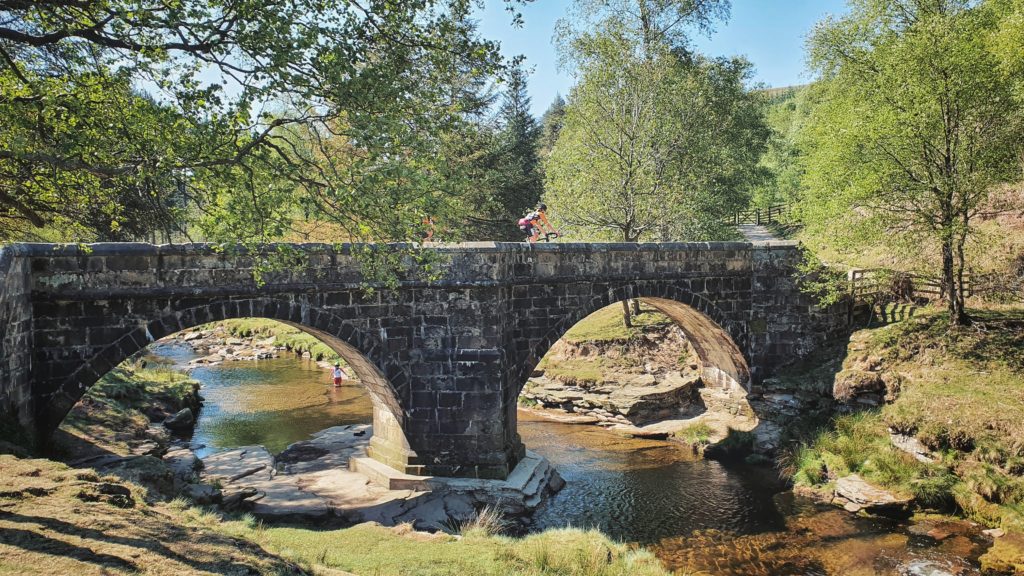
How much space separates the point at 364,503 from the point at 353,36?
9.24 metres

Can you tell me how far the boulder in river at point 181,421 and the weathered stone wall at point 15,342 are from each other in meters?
8.70

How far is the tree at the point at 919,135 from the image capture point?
15.9 m

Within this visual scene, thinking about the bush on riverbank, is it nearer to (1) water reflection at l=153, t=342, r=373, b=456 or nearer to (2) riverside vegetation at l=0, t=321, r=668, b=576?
(2) riverside vegetation at l=0, t=321, r=668, b=576

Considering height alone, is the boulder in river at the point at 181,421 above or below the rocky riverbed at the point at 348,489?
above

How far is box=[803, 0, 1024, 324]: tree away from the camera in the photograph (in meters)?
15.9

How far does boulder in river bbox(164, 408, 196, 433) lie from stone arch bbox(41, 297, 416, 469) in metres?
6.58

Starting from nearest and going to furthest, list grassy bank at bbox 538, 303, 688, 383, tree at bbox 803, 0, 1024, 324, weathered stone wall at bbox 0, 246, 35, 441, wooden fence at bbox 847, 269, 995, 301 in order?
weathered stone wall at bbox 0, 246, 35, 441
tree at bbox 803, 0, 1024, 324
wooden fence at bbox 847, 269, 995, 301
grassy bank at bbox 538, 303, 688, 383

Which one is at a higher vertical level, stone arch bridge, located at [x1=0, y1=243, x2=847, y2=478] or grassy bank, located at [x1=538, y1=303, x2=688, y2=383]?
stone arch bridge, located at [x1=0, y1=243, x2=847, y2=478]

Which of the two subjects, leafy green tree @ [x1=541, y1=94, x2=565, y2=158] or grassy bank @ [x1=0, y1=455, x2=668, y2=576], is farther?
leafy green tree @ [x1=541, y1=94, x2=565, y2=158]

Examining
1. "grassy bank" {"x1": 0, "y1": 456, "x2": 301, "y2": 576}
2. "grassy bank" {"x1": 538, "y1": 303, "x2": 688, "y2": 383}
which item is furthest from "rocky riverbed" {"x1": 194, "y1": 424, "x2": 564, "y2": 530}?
"grassy bank" {"x1": 538, "y1": 303, "x2": 688, "y2": 383}

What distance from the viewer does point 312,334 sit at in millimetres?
13531

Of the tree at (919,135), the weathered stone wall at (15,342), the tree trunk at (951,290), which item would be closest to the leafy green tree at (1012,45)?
the tree at (919,135)

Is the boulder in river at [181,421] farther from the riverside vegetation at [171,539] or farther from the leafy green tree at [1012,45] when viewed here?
the leafy green tree at [1012,45]

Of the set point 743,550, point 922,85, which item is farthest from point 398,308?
point 922,85
